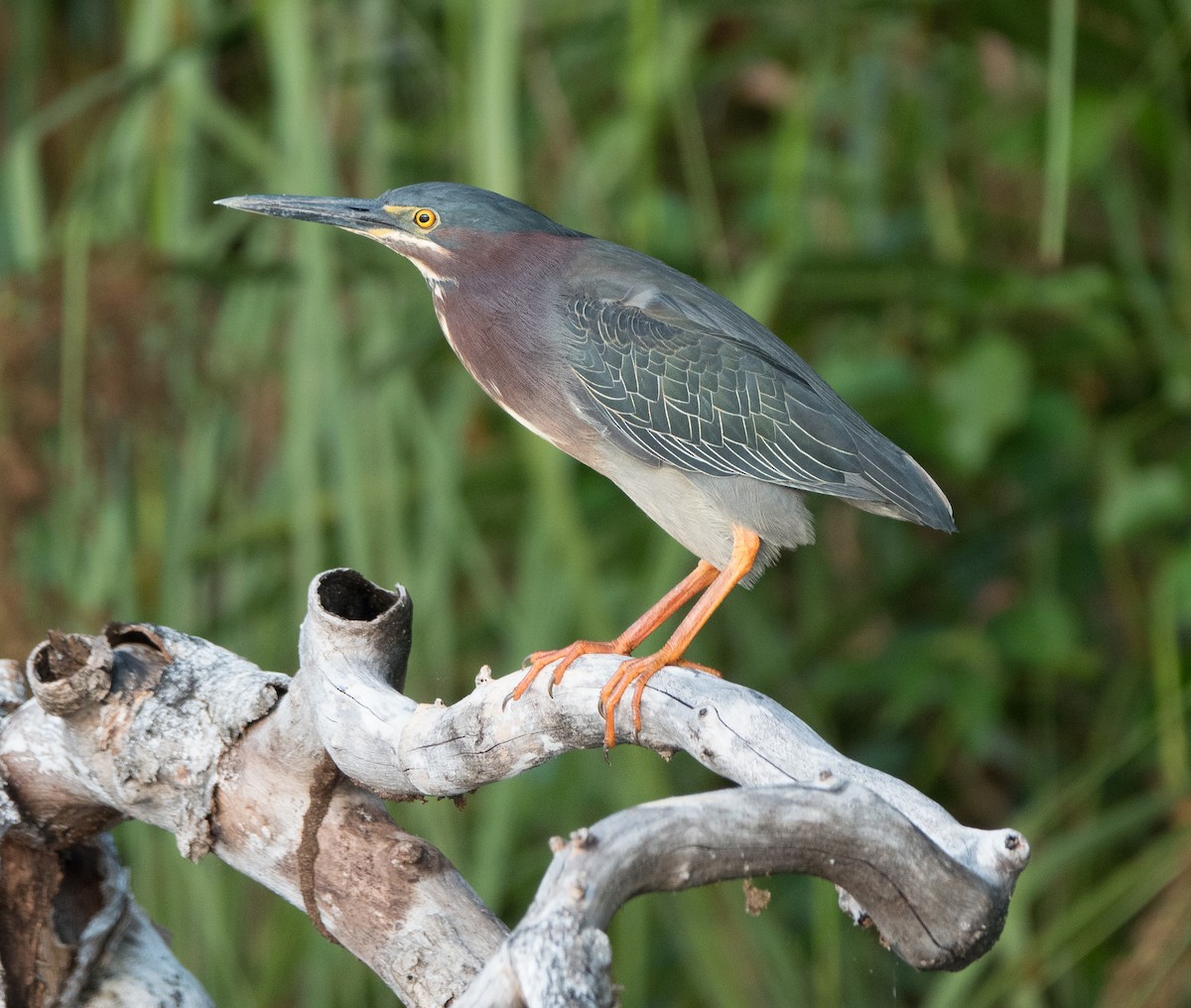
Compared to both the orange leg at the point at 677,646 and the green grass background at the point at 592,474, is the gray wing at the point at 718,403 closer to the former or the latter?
the orange leg at the point at 677,646

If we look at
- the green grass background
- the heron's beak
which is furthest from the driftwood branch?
the green grass background

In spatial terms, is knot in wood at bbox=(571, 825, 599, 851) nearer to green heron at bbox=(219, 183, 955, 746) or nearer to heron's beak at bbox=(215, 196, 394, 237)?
green heron at bbox=(219, 183, 955, 746)

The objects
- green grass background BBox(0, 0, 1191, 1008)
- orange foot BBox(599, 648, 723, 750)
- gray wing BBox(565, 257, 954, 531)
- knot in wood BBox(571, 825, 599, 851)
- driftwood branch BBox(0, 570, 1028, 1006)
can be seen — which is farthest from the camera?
green grass background BBox(0, 0, 1191, 1008)

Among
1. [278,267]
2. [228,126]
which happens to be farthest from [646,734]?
[228,126]

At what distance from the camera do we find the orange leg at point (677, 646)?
1564 mm

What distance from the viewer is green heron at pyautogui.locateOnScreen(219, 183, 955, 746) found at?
2.15 metres

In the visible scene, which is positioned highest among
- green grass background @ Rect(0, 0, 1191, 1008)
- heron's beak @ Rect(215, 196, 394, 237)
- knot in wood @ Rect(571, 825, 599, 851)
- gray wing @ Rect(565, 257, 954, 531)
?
heron's beak @ Rect(215, 196, 394, 237)

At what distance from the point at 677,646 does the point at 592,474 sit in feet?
6.16

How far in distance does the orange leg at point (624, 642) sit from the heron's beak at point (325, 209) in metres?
0.70

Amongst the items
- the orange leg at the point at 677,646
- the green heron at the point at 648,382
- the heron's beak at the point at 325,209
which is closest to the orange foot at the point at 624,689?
the orange leg at the point at 677,646

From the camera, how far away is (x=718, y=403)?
2.21 m

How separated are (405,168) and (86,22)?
1550 millimetres

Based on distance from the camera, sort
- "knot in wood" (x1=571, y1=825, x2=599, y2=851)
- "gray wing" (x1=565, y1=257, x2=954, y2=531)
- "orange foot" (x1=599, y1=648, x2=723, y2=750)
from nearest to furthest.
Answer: "knot in wood" (x1=571, y1=825, x2=599, y2=851) < "orange foot" (x1=599, y1=648, x2=723, y2=750) < "gray wing" (x1=565, y1=257, x2=954, y2=531)

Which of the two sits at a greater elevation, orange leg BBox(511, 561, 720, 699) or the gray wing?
the gray wing
